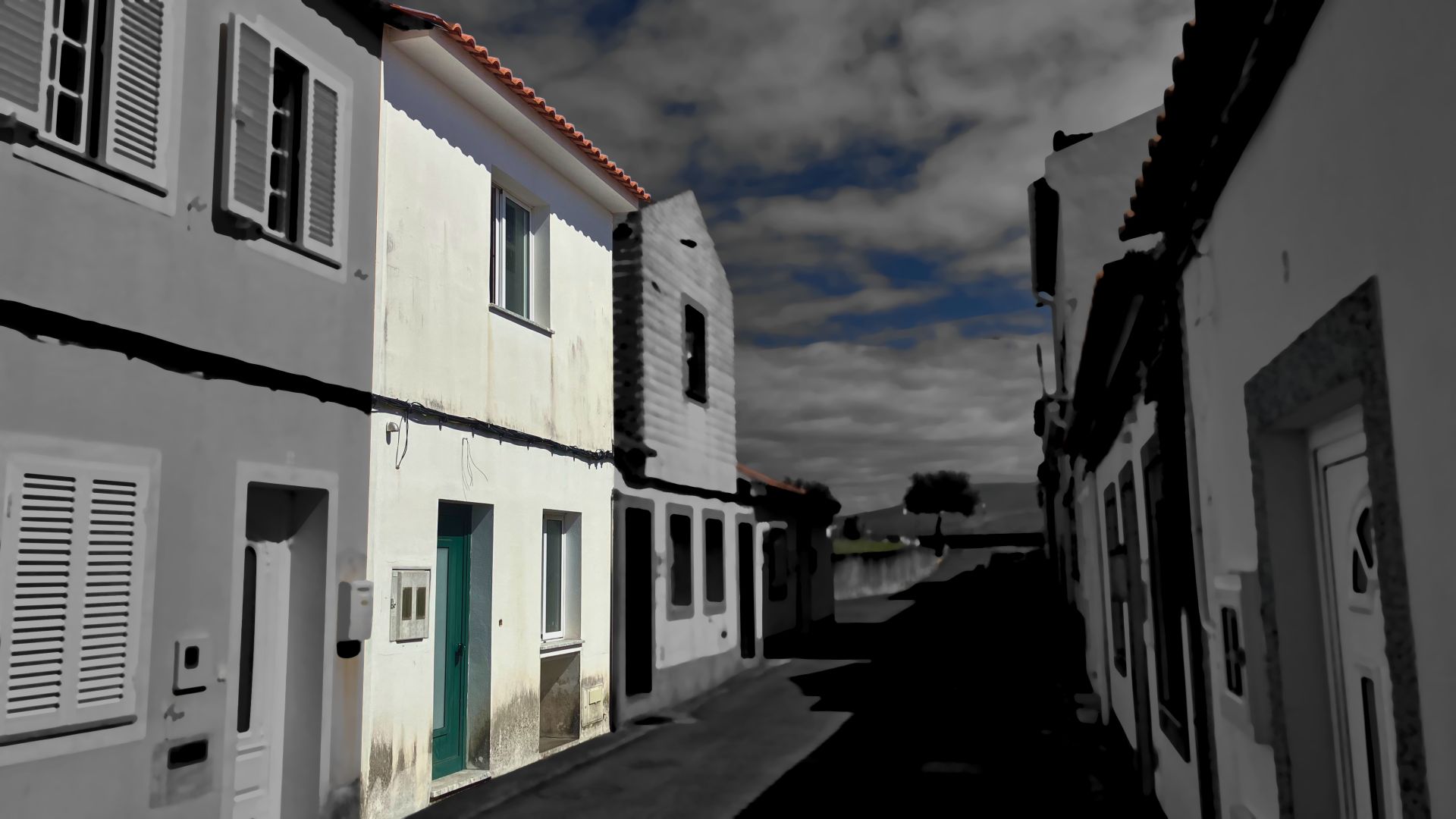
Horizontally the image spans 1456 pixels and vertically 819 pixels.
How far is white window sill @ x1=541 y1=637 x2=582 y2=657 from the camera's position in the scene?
10.7m

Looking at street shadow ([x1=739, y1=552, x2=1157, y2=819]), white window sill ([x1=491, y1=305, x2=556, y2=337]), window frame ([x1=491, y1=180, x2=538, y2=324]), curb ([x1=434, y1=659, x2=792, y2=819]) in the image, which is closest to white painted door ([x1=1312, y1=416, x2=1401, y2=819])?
street shadow ([x1=739, y1=552, x2=1157, y2=819])

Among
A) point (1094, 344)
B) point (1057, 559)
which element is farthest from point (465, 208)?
point (1057, 559)

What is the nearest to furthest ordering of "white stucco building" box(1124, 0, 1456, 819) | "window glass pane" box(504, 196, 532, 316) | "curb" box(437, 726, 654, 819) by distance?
"white stucco building" box(1124, 0, 1456, 819) → "curb" box(437, 726, 654, 819) → "window glass pane" box(504, 196, 532, 316)

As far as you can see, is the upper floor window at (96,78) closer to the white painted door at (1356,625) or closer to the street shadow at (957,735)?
the white painted door at (1356,625)

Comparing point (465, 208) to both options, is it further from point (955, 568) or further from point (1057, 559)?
point (955, 568)

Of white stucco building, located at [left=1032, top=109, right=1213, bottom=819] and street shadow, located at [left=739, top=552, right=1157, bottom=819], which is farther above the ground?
white stucco building, located at [left=1032, top=109, right=1213, bottom=819]

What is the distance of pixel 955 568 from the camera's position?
5128cm

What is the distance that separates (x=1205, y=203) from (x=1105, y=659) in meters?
9.27

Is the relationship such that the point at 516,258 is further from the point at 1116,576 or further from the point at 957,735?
the point at 957,735

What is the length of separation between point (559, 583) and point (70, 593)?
245 inches

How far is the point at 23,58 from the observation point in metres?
5.18

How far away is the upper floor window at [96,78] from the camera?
5.18m

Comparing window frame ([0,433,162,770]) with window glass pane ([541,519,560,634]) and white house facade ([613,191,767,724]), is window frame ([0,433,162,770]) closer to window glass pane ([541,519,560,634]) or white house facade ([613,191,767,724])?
window glass pane ([541,519,560,634])

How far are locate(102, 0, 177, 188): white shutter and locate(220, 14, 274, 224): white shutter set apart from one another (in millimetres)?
427
